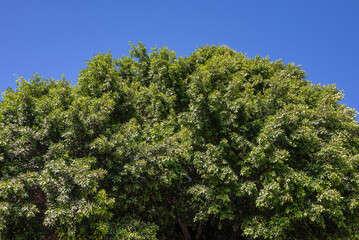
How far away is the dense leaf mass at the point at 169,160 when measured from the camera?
9.51 metres

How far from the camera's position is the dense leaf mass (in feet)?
31.2

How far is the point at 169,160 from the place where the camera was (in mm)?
11672

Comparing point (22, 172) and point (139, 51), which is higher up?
point (139, 51)

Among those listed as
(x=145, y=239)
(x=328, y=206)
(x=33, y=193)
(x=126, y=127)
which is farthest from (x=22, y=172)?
(x=328, y=206)

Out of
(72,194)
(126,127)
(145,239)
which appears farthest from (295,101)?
(72,194)

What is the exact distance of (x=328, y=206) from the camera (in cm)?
1136

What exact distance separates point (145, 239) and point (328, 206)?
875 centimetres

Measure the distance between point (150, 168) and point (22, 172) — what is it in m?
5.36

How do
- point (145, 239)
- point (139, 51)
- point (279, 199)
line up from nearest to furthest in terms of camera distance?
1. point (145, 239)
2. point (279, 199)
3. point (139, 51)

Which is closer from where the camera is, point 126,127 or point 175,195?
point 126,127

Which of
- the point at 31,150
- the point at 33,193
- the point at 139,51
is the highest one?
the point at 139,51

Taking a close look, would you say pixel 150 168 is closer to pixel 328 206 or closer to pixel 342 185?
pixel 328 206

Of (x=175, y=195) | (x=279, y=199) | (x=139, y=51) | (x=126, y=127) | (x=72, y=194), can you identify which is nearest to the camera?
(x=72, y=194)

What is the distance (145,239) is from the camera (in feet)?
33.2
